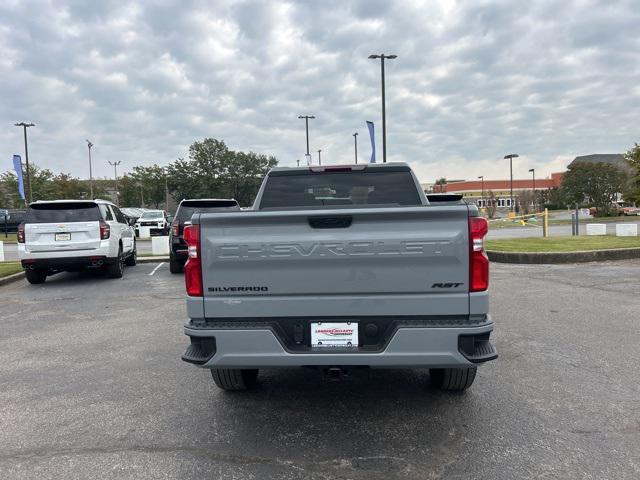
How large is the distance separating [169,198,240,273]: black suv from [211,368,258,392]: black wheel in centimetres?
791

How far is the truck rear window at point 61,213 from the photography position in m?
10.6

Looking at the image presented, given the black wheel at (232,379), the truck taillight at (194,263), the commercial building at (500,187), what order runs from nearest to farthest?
the truck taillight at (194,263), the black wheel at (232,379), the commercial building at (500,187)

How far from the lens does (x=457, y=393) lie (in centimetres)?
417

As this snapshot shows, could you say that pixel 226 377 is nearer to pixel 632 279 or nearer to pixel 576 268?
pixel 632 279

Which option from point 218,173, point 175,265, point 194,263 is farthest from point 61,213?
point 218,173

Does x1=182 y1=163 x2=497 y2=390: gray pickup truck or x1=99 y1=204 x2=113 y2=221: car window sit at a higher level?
x1=99 y1=204 x2=113 y2=221: car window

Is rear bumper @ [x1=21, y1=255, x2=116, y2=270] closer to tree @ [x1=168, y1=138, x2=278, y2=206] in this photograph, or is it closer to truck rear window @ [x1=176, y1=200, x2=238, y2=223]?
truck rear window @ [x1=176, y1=200, x2=238, y2=223]

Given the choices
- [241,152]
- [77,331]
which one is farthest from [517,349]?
[241,152]

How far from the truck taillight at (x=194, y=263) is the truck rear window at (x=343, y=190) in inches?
64.3

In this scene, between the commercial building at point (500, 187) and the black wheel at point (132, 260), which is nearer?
the black wheel at point (132, 260)

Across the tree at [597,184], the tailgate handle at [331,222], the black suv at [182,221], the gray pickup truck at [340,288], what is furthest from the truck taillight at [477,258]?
the tree at [597,184]

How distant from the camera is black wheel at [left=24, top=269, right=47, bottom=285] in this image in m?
11.0

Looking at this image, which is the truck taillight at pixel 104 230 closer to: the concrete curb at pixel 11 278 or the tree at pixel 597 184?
the concrete curb at pixel 11 278

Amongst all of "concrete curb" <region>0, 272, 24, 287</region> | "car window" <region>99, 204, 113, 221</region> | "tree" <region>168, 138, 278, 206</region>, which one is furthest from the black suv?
"tree" <region>168, 138, 278, 206</region>
